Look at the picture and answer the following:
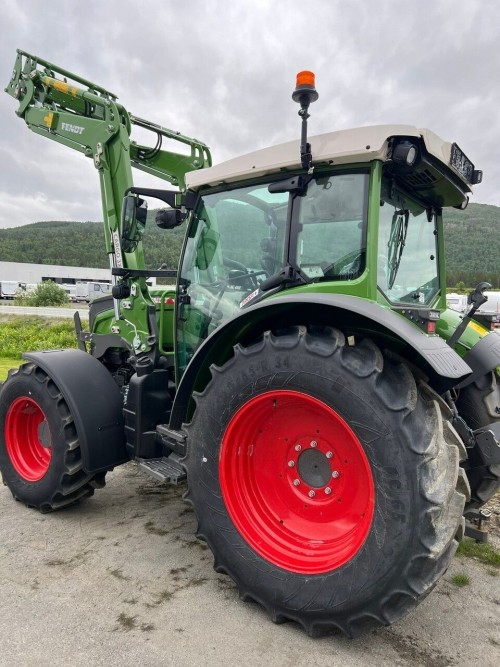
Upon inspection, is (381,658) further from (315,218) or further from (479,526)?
(315,218)

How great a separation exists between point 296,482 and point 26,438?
256 centimetres

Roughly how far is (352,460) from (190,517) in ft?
5.63

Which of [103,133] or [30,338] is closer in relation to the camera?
[103,133]

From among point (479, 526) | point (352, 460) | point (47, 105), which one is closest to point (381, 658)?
point (352, 460)

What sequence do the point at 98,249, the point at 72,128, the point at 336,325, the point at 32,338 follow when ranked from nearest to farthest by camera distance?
the point at 336,325 < the point at 72,128 < the point at 32,338 < the point at 98,249

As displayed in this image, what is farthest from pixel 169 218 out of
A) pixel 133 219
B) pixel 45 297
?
pixel 45 297

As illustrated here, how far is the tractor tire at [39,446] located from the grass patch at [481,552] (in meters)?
2.61

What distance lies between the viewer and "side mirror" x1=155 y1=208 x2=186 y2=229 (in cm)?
345

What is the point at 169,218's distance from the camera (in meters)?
3.47

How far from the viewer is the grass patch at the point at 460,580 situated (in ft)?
9.31

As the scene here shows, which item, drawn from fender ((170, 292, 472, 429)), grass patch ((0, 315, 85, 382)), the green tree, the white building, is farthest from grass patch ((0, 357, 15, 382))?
the white building

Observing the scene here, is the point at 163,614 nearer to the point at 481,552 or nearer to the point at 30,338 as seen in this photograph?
the point at 481,552

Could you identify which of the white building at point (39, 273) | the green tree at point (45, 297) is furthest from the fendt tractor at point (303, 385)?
the white building at point (39, 273)

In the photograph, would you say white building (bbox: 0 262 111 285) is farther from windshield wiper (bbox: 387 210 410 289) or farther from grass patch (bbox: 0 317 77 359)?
windshield wiper (bbox: 387 210 410 289)
